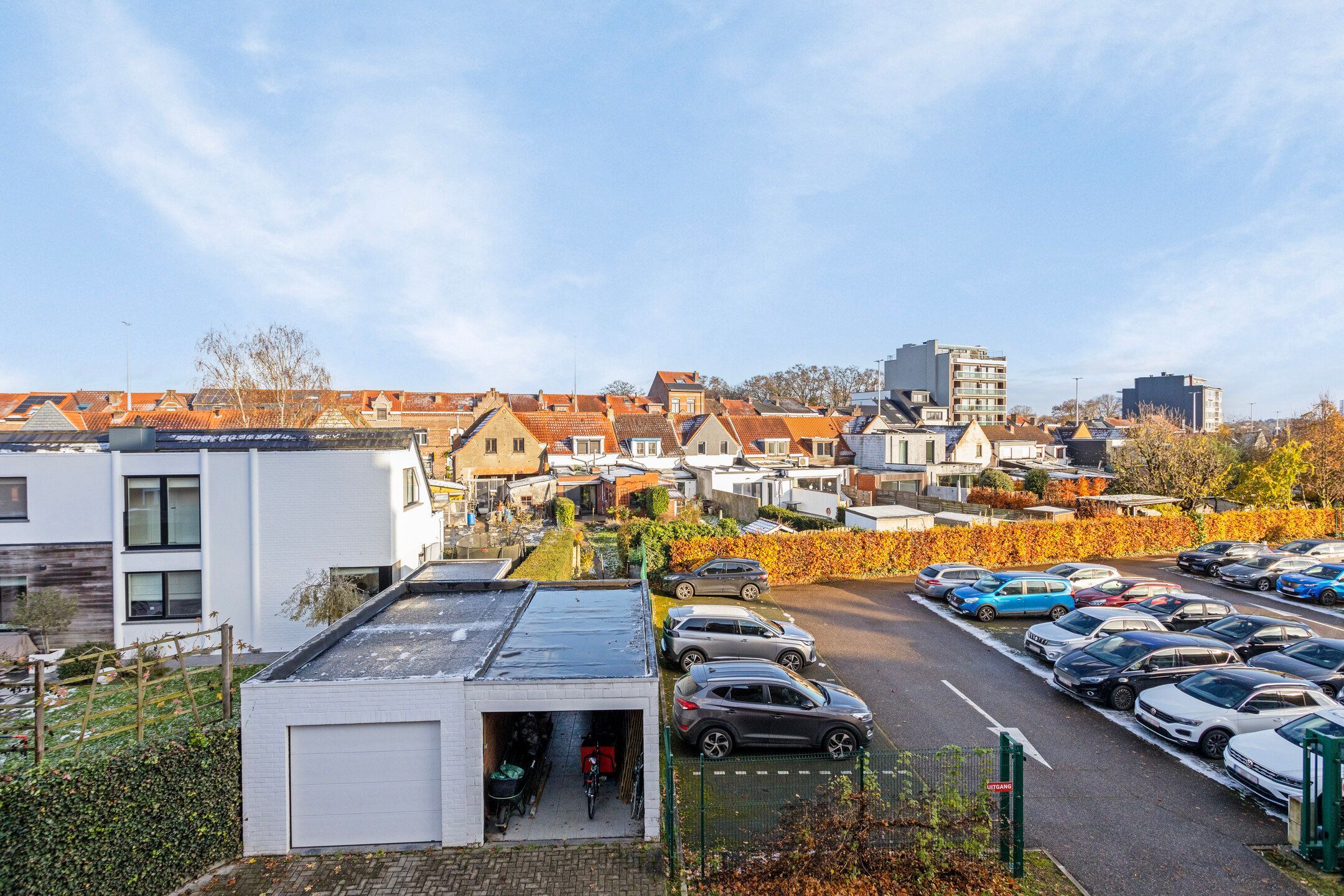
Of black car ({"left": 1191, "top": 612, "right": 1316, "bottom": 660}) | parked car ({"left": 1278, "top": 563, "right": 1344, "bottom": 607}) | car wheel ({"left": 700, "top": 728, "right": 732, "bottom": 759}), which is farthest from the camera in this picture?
parked car ({"left": 1278, "top": 563, "right": 1344, "bottom": 607})

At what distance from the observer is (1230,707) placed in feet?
40.3

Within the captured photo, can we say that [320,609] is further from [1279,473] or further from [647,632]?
[1279,473]

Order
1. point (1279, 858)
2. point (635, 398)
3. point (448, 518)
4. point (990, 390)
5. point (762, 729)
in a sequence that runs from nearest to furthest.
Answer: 1. point (1279, 858)
2. point (762, 729)
3. point (448, 518)
4. point (635, 398)
5. point (990, 390)

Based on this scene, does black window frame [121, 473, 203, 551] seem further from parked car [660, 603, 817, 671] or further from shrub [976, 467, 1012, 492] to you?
shrub [976, 467, 1012, 492]

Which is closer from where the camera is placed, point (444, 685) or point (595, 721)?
point (444, 685)

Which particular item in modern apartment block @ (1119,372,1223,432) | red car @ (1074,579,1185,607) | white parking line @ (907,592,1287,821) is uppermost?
modern apartment block @ (1119,372,1223,432)

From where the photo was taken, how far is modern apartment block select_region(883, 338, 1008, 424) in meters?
92.6

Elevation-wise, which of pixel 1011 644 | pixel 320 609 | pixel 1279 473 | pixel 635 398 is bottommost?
pixel 1011 644

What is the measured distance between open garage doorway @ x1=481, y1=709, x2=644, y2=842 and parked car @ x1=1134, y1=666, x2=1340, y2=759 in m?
10.1

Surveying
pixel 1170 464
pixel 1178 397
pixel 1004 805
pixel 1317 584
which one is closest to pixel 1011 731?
pixel 1004 805

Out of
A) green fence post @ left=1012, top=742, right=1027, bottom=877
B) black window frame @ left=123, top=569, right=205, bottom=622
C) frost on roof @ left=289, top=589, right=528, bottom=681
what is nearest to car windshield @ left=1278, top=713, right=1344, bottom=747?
green fence post @ left=1012, top=742, right=1027, bottom=877

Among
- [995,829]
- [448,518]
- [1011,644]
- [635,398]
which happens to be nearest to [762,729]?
[995,829]

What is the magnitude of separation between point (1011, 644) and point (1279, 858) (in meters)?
9.94

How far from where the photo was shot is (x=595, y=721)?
12.1m
